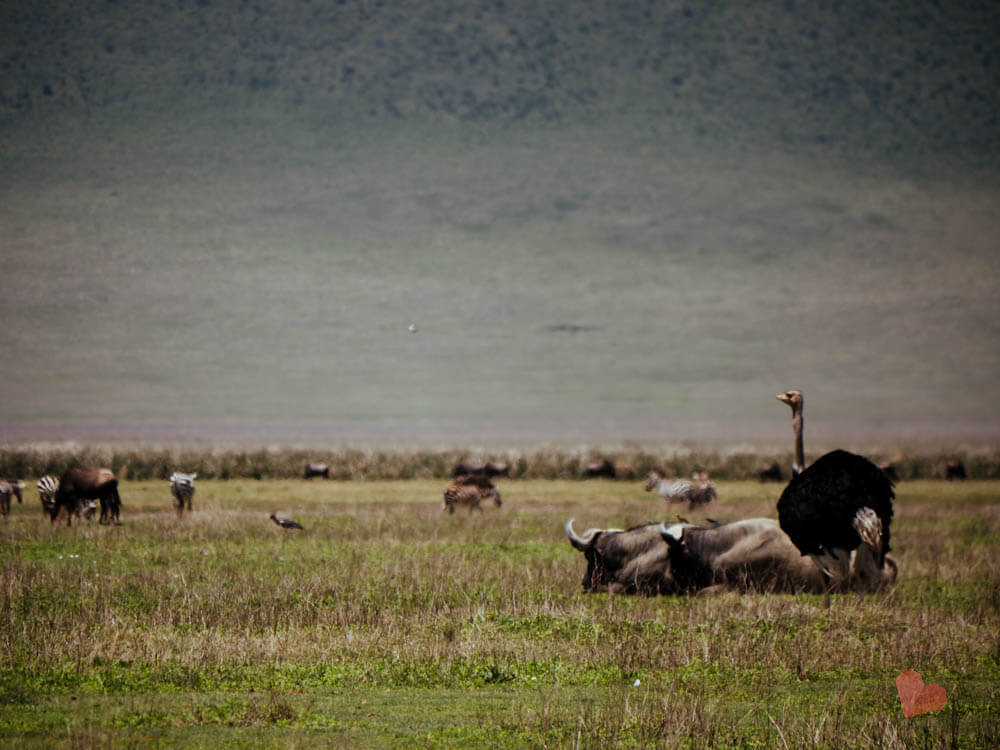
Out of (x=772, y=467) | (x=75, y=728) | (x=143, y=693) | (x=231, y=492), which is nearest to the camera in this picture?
(x=75, y=728)

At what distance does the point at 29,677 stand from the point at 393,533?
51.2 feet

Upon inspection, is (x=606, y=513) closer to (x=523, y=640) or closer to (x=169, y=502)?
(x=169, y=502)

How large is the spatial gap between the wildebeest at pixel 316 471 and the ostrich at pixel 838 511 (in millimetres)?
40263

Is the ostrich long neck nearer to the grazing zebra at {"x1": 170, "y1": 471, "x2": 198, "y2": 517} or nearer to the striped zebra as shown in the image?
the grazing zebra at {"x1": 170, "y1": 471, "x2": 198, "y2": 517}

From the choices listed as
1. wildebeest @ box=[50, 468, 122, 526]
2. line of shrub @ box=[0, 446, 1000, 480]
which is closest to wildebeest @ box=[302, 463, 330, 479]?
line of shrub @ box=[0, 446, 1000, 480]

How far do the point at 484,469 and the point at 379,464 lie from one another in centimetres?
795

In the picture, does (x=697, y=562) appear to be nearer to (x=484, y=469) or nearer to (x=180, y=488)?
(x=180, y=488)

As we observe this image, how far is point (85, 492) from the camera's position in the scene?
26.7 m

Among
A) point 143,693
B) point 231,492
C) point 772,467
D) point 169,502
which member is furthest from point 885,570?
point 772,467

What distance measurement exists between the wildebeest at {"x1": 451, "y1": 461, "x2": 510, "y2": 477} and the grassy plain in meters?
31.7

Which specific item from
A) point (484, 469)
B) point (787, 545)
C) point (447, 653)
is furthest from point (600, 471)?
point (447, 653)

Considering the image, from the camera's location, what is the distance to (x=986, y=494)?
47.3 metres

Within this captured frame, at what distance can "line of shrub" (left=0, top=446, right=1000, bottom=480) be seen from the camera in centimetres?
5375

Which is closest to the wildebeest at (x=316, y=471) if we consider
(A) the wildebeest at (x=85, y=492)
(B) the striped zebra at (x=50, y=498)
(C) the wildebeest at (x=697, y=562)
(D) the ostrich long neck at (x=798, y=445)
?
(B) the striped zebra at (x=50, y=498)
